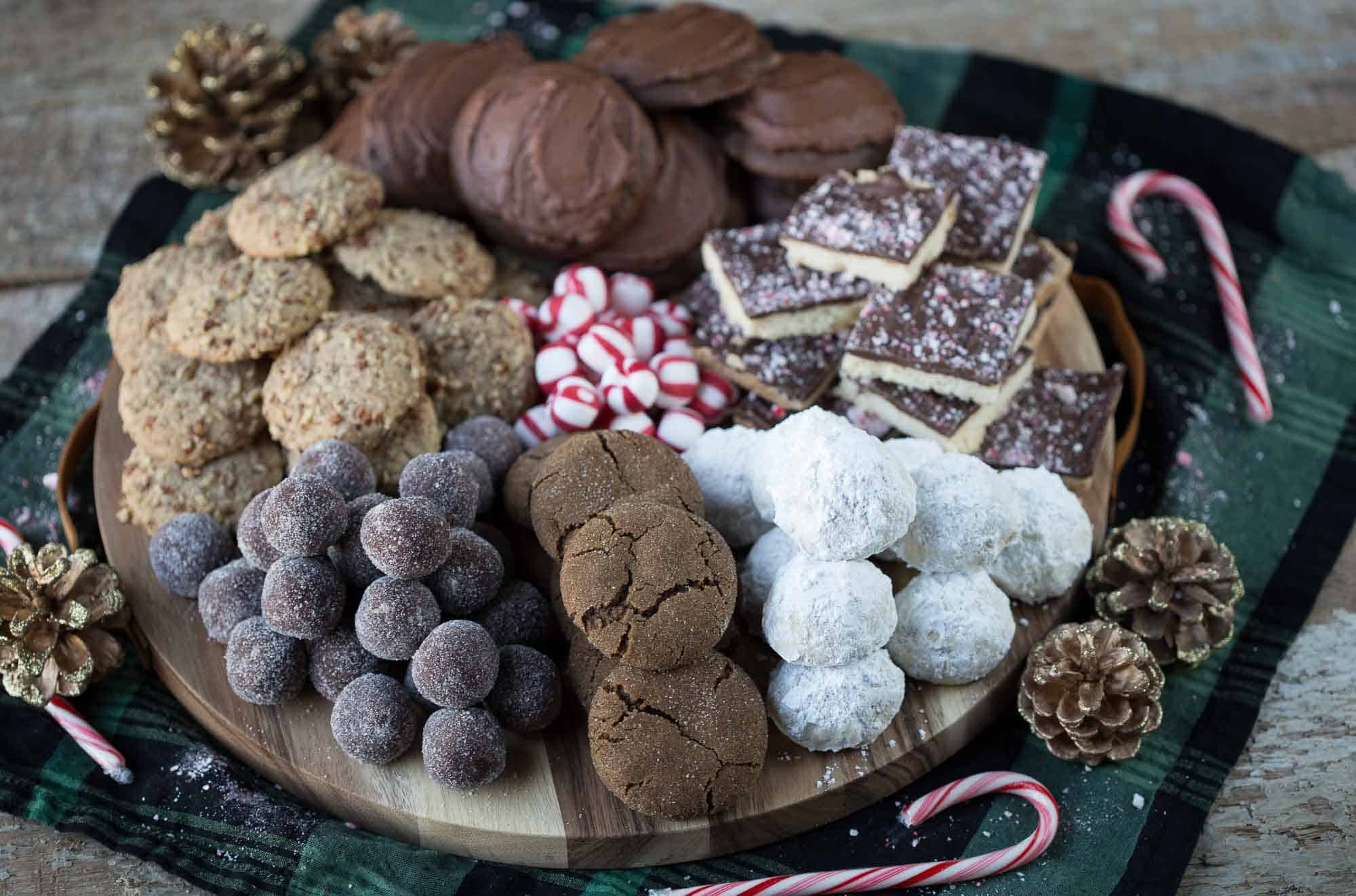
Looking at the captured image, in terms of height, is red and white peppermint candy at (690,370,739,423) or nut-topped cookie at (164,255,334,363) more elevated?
nut-topped cookie at (164,255,334,363)

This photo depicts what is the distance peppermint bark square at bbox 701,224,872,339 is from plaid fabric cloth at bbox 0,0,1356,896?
932 mm

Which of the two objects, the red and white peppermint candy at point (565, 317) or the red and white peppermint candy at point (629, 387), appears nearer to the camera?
the red and white peppermint candy at point (629, 387)

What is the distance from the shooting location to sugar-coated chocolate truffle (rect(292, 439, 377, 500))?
8.30 feet

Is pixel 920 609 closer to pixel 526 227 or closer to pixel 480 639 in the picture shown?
pixel 480 639

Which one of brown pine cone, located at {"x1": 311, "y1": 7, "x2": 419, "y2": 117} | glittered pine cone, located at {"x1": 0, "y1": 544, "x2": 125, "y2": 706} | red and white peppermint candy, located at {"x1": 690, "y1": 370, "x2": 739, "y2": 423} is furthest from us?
brown pine cone, located at {"x1": 311, "y1": 7, "x2": 419, "y2": 117}

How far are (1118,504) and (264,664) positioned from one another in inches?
85.2

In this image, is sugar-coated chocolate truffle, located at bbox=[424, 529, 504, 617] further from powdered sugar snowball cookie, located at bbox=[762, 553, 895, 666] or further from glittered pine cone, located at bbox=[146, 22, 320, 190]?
glittered pine cone, located at bbox=[146, 22, 320, 190]

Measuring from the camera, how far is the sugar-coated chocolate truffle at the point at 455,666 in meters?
2.26

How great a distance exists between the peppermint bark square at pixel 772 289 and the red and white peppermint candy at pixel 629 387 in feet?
1.06

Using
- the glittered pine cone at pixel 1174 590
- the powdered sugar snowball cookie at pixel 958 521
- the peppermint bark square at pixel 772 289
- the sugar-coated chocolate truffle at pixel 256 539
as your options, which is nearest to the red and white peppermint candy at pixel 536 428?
the peppermint bark square at pixel 772 289

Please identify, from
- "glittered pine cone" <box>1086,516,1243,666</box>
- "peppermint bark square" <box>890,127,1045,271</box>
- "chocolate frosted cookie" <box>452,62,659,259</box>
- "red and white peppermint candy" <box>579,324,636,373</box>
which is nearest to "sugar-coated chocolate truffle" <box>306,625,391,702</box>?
"red and white peppermint candy" <box>579,324,636,373</box>

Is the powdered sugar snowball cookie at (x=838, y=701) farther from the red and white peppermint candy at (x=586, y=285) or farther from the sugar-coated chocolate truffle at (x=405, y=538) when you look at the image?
the red and white peppermint candy at (x=586, y=285)

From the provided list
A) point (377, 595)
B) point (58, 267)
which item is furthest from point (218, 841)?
point (58, 267)

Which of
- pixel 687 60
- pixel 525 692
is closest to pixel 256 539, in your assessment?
pixel 525 692
